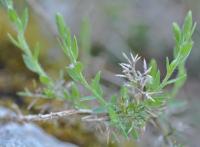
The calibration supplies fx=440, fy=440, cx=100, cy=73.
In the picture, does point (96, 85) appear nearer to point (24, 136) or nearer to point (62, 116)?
point (62, 116)

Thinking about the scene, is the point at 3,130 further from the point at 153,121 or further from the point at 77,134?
the point at 153,121

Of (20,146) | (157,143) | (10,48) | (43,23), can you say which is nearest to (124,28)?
(43,23)

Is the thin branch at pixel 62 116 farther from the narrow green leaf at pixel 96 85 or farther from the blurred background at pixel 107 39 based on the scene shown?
the blurred background at pixel 107 39

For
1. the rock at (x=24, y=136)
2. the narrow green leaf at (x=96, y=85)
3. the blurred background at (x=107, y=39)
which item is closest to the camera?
the narrow green leaf at (x=96, y=85)

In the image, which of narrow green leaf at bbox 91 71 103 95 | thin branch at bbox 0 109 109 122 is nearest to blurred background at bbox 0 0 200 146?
thin branch at bbox 0 109 109 122

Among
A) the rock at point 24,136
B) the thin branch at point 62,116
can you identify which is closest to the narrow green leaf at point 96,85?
the thin branch at point 62,116

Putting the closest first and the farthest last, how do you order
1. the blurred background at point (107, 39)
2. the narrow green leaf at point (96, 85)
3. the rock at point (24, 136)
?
1. the narrow green leaf at point (96, 85)
2. the rock at point (24, 136)
3. the blurred background at point (107, 39)

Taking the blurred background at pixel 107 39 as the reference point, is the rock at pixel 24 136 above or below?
below

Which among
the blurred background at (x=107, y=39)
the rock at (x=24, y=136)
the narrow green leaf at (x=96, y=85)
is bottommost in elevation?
the rock at (x=24, y=136)
